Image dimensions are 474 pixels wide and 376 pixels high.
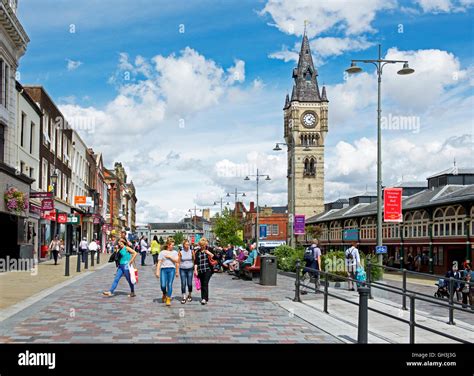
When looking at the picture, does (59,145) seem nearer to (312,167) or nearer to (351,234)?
(351,234)

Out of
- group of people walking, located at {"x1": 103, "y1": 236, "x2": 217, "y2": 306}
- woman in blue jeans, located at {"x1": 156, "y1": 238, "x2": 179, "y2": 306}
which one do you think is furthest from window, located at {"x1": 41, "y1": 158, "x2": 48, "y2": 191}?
woman in blue jeans, located at {"x1": 156, "y1": 238, "x2": 179, "y2": 306}

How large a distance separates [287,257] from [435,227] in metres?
15.3

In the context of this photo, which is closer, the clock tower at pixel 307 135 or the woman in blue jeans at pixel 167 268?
the woman in blue jeans at pixel 167 268

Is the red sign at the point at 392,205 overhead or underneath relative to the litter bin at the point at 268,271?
overhead

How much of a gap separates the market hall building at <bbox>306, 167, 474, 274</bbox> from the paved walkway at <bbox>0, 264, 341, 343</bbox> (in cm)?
2072

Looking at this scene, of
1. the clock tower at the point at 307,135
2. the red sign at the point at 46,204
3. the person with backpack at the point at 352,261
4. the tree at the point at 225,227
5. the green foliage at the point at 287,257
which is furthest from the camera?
the clock tower at the point at 307,135

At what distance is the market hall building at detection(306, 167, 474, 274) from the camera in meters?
33.7

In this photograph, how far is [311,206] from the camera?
128000 mm

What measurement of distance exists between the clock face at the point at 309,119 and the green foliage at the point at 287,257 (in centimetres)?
11021

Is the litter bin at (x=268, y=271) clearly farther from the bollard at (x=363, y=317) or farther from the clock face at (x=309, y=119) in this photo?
the clock face at (x=309, y=119)

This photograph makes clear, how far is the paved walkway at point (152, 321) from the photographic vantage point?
8.85 metres

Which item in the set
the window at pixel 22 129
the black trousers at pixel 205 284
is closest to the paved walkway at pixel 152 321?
the black trousers at pixel 205 284

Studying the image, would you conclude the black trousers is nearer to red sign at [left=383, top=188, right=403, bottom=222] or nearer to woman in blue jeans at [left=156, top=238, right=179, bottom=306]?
woman in blue jeans at [left=156, top=238, right=179, bottom=306]
